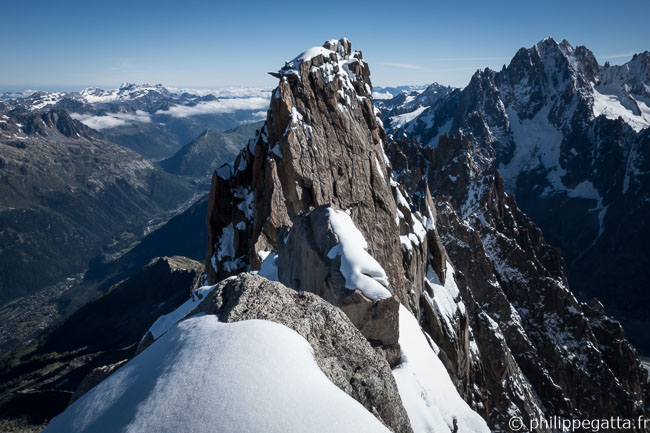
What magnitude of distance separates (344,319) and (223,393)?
5321mm

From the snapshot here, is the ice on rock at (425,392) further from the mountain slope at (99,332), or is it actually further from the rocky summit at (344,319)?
the mountain slope at (99,332)

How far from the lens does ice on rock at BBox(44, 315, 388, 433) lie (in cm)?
722

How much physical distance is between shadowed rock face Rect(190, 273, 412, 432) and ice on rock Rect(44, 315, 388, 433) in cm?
90

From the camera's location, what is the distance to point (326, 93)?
4109cm

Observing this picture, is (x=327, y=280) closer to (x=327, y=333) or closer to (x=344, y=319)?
(x=344, y=319)

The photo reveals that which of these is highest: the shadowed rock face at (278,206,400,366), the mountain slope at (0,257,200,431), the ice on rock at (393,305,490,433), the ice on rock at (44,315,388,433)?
the ice on rock at (44,315,388,433)

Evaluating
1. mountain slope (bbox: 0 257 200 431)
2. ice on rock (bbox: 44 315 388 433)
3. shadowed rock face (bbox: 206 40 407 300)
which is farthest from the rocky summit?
mountain slope (bbox: 0 257 200 431)

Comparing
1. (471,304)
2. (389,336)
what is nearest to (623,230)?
(471,304)

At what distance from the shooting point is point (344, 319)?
1216 centimetres

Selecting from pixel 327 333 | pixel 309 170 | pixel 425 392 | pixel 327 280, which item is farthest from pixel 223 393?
pixel 309 170

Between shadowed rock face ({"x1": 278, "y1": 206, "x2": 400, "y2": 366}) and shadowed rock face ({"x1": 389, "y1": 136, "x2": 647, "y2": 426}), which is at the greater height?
shadowed rock face ({"x1": 278, "y1": 206, "x2": 400, "y2": 366})

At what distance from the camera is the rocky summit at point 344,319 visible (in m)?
8.15

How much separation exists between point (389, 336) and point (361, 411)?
8.22 meters

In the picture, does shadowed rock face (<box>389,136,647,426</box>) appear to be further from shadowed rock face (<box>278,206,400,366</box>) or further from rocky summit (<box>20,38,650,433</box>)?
shadowed rock face (<box>278,206,400,366</box>)
